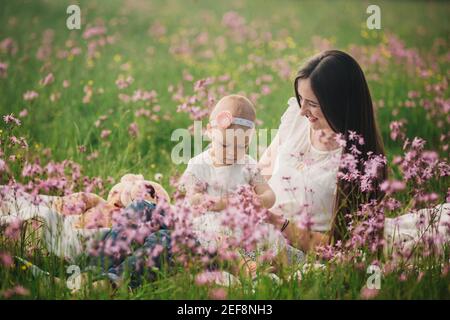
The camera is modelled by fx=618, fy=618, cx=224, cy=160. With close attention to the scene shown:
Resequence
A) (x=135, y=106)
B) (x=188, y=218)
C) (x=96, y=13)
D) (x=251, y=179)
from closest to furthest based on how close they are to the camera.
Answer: (x=188, y=218) → (x=251, y=179) → (x=135, y=106) → (x=96, y=13)

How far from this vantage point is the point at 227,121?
12.3 feet

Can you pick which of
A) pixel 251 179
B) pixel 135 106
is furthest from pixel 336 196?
pixel 135 106

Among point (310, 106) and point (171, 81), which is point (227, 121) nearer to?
point (310, 106)

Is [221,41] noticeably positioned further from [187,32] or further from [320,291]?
[320,291]

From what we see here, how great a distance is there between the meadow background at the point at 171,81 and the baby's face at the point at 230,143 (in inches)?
18.0

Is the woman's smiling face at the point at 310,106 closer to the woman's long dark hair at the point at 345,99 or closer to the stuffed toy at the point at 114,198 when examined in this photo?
the woman's long dark hair at the point at 345,99

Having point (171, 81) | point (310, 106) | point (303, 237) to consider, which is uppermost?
point (171, 81)

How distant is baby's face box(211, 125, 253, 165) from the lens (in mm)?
3770

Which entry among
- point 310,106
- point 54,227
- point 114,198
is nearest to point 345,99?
point 310,106

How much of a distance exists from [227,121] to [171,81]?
4125 mm

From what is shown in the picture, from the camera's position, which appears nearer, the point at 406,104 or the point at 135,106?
the point at 135,106

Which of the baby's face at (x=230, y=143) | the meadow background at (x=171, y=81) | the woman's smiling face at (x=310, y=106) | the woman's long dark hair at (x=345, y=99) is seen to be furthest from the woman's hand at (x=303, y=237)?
the woman's smiling face at (x=310, y=106)
